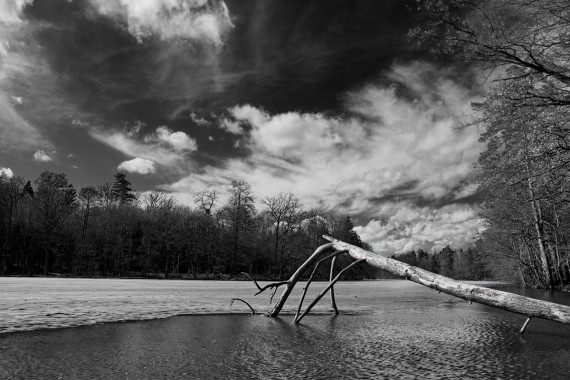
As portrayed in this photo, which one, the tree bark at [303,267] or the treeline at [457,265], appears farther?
the treeline at [457,265]

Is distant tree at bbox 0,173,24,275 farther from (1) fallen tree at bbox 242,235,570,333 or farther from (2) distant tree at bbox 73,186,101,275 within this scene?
(1) fallen tree at bbox 242,235,570,333

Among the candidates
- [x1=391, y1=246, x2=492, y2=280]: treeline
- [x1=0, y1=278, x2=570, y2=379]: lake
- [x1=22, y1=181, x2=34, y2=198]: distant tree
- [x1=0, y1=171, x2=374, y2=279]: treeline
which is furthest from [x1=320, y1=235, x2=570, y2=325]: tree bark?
[x1=391, y1=246, x2=492, y2=280]: treeline

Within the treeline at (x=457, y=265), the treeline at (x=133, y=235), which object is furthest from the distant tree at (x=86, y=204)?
the treeline at (x=457, y=265)

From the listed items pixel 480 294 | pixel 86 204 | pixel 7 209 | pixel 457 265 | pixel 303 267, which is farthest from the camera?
pixel 457 265

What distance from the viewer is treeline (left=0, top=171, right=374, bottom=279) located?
48281 millimetres

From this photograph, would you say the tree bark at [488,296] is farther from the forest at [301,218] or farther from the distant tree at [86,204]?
the distant tree at [86,204]

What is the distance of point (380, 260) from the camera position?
20.8 feet

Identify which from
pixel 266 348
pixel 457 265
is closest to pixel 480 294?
pixel 266 348

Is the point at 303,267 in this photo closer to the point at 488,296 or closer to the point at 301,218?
the point at 488,296

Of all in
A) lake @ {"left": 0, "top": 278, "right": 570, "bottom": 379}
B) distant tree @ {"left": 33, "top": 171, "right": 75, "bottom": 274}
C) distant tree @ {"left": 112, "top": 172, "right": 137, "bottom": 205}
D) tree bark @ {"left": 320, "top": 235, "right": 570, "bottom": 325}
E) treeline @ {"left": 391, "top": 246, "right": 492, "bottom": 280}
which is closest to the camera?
lake @ {"left": 0, "top": 278, "right": 570, "bottom": 379}

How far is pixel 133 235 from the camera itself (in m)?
59.2

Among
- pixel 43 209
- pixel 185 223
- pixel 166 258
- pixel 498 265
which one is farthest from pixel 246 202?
pixel 498 265

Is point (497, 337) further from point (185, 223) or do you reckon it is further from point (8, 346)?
point (185, 223)

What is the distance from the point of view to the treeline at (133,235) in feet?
158
